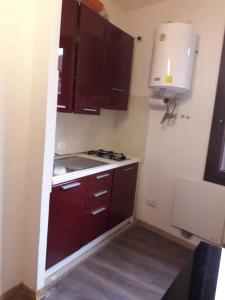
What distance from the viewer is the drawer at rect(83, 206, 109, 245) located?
2086mm

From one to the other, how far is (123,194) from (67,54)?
4.94 ft

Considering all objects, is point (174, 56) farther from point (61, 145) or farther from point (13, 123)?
point (13, 123)

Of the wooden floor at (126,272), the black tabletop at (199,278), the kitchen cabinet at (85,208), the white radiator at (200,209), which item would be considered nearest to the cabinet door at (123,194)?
the kitchen cabinet at (85,208)

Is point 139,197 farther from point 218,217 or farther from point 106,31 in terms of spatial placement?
point 106,31

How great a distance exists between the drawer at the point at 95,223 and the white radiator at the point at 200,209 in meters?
0.78

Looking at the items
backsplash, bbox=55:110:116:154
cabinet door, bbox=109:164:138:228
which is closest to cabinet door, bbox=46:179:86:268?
cabinet door, bbox=109:164:138:228

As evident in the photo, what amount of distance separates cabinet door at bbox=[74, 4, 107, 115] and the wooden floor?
4.47 feet

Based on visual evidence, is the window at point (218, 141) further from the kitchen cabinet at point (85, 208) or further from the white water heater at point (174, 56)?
the kitchen cabinet at point (85, 208)

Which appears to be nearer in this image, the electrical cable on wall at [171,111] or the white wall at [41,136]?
the white wall at [41,136]

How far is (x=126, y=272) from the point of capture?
2.04m

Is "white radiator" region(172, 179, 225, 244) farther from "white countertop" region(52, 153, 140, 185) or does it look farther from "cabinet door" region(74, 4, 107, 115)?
"cabinet door" region(74, 4, 107, 115)

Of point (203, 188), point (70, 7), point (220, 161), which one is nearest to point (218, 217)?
point (203, 188)

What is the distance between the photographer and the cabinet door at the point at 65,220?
5.63 feet

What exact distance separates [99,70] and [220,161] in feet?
4.74
